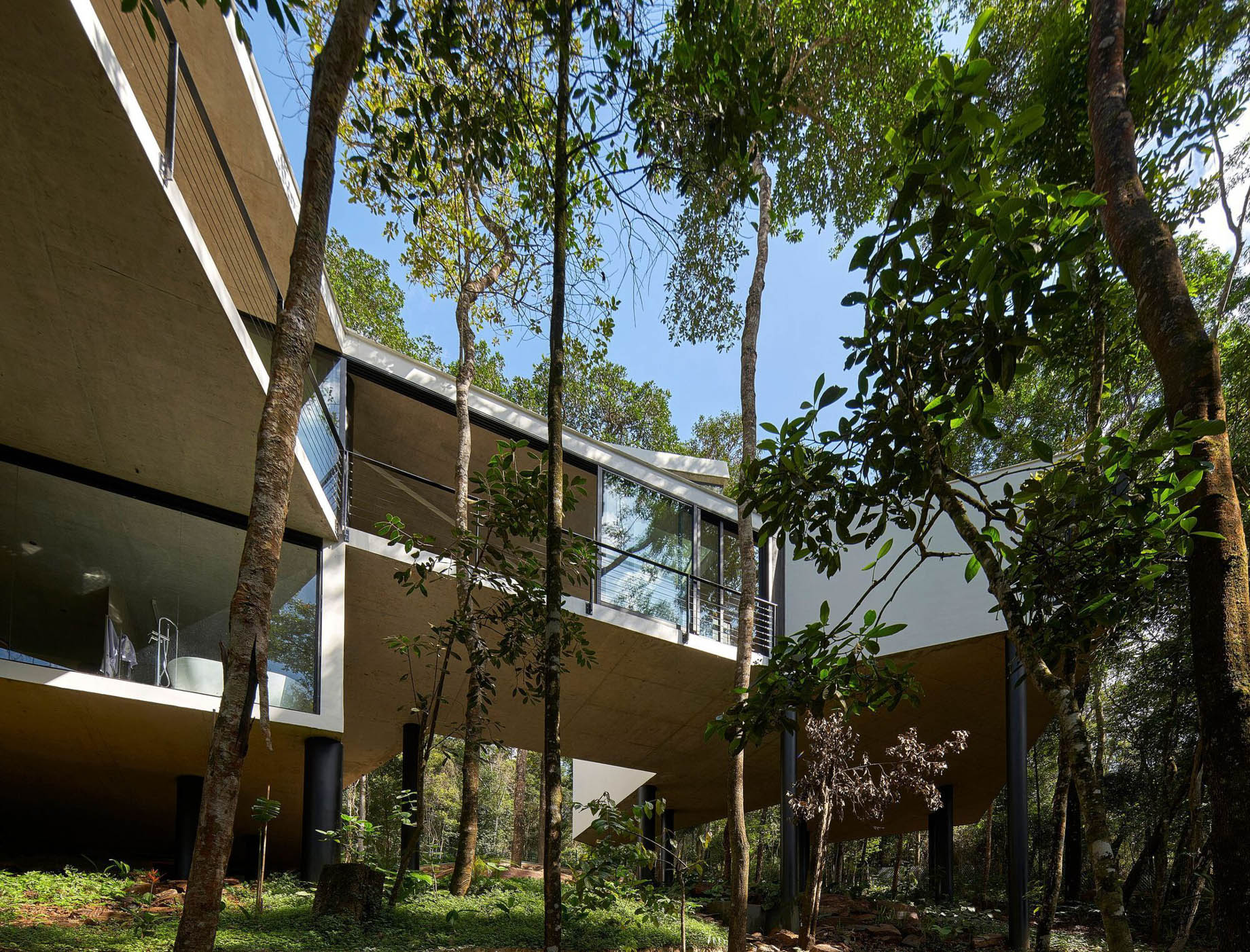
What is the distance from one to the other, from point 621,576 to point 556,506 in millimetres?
5722

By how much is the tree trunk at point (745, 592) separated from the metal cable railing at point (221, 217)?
14.2 feet

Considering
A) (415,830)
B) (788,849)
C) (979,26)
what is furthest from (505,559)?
(979,26)

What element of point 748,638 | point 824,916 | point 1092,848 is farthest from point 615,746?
point 1092,848

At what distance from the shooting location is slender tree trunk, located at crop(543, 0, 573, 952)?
4.42 metres

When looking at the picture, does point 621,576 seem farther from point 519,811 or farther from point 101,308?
point 519,811

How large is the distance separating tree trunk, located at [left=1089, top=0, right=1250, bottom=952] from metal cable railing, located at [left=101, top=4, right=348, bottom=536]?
5466mm

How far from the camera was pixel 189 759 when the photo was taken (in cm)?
861

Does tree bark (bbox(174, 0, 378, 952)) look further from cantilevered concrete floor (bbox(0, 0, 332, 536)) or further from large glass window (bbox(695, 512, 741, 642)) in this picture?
large glass window (bbox(695, 512, 741, 642))

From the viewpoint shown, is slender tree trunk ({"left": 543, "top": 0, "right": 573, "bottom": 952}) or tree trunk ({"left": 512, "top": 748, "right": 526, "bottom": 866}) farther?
tree trunk ({"left": 512, "top": 748, "right": 526, "bottom": 866})

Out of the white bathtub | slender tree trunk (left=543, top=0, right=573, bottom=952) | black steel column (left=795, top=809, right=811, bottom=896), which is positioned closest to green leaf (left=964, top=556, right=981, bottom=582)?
slender tree trunk (left=543, top=0, right=573, bottom=952)

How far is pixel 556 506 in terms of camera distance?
16.6ft

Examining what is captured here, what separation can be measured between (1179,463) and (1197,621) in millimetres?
457

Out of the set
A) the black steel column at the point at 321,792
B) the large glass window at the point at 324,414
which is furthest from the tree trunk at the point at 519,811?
the large glass window at the point at 324,414

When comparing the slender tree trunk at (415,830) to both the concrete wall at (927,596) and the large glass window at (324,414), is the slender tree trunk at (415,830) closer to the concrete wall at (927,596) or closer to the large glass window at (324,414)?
the large glass window at (324,414)
